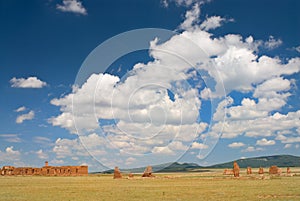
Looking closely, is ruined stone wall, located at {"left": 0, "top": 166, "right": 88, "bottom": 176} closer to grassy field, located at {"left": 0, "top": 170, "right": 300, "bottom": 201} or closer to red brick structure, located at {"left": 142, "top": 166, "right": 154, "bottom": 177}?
red brick structure, located at {"left": 142, "top": 166, "right": 154, "bottom": 177}

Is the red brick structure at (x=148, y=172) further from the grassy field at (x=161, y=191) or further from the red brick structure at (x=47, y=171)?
the red brick structure at (x=47, y=171)

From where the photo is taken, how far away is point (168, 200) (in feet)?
99.8

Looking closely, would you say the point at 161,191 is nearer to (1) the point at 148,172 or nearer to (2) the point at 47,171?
(1) the point at 148,172

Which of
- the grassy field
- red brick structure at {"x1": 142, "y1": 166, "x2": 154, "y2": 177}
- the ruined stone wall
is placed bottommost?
the grassy field

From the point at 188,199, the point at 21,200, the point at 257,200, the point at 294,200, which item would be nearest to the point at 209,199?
the point at 188,199

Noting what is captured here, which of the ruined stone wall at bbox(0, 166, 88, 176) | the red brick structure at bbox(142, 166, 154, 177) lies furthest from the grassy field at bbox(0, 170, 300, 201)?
the ruined stone wall at bbox(0, 166, 88, 176)

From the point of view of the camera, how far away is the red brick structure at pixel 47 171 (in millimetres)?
155125

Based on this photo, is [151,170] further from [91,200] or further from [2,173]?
[2,173]

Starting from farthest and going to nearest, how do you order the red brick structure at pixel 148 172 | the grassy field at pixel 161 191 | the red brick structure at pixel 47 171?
the red brick structure at pixel 47 171 → the red brick structure at pixel 148 172 → the grassy field at pixel 161 191

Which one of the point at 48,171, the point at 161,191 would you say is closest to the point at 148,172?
the point at 161,191

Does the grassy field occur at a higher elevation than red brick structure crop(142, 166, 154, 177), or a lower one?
lower

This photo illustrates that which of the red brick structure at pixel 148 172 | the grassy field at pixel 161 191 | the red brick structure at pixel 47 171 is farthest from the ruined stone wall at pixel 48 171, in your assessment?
the grassy field at pixel 161 191

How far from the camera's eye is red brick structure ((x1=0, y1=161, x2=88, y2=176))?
155 meters

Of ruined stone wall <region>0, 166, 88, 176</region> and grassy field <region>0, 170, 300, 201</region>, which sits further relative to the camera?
ruined stone wall <region>0, 166, 88, 176</region>
